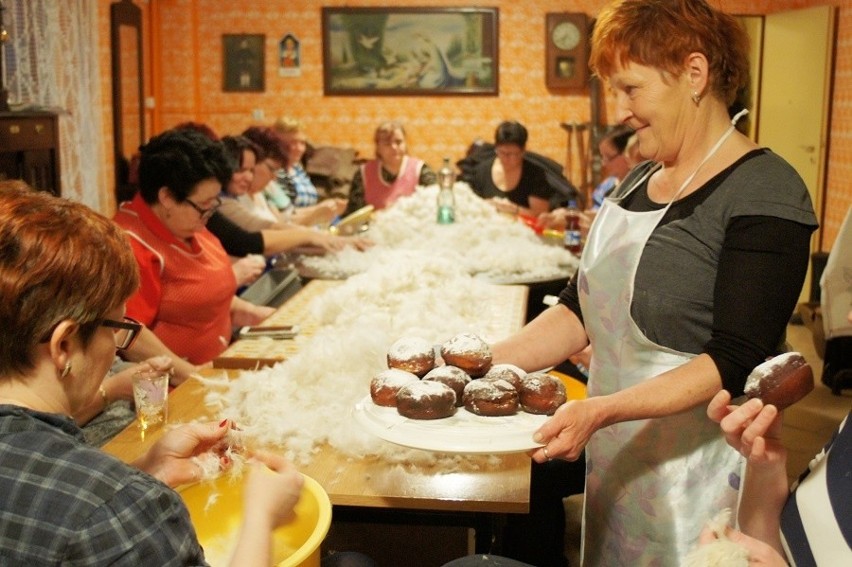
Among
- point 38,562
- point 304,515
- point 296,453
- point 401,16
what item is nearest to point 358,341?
point 296,453

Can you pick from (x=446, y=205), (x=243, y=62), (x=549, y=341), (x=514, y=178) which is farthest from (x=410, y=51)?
(x=549, y=341)

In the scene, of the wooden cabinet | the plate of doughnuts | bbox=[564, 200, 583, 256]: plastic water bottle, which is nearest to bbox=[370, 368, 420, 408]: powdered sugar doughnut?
the plate of doughnuts

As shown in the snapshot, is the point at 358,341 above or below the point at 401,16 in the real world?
below

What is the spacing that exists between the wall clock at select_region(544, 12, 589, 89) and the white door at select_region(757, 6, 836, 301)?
65.3 inches

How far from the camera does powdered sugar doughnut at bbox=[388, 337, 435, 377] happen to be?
74.1 inches

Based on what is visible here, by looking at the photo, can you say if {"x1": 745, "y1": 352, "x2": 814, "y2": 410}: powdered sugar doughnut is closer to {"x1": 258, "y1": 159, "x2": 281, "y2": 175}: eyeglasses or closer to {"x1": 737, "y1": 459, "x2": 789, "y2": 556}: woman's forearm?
{"x1": 737, "y1": 459, "x2": 789, "y2": 556}: woman's forearm

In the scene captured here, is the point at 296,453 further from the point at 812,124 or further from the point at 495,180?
the point at 812,124

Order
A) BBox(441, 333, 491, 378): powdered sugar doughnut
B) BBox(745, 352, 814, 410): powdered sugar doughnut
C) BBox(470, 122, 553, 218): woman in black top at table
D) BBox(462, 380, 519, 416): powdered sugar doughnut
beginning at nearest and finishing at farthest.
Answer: BBox(745, 352, 814, 410): powdered sugar doughnut → BBox(462, 380, 519, 416): powdered sugar doughnut → BBox(441, 333, 491, 378): powdered sugar doughnut → BBox(470, 122, 553, 218): woman in black top at table

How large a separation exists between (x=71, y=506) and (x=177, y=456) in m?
0.44

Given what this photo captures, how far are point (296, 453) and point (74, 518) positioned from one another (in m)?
0.85

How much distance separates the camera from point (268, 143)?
584 centimetres

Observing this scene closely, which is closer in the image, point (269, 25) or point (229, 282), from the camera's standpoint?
point (229, 282)

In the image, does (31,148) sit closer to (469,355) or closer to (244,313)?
(244,313)

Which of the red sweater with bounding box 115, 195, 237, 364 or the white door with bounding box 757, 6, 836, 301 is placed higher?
the white door with bounding box 757, 6, 836, 301
